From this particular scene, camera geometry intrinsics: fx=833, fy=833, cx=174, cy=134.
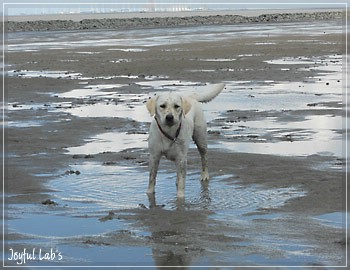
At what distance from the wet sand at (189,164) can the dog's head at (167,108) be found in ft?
3.22

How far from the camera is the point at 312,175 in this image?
11.1 meters

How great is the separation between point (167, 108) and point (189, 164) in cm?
246

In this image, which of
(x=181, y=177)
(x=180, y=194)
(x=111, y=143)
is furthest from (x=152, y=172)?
(x=111, y=143)

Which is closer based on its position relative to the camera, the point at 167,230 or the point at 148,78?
the point at 167,230

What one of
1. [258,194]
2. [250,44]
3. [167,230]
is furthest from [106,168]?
[250,44]

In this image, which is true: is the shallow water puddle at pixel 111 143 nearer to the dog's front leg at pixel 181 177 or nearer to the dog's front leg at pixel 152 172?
the dog's front leg at pixel 152 172

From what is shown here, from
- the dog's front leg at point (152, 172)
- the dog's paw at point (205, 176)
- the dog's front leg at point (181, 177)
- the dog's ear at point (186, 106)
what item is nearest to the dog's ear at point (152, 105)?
the dog's ear at point (186, 106)

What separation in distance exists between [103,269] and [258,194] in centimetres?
342

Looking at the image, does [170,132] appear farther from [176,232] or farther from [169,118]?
[176,232]

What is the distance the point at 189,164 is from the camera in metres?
12.1

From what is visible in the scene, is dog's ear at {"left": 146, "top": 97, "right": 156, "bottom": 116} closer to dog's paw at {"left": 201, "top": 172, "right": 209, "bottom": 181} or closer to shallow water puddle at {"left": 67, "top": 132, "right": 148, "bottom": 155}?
dog's paw at {"left": 201, "top": 172, "right": 209, "bottom": 181}

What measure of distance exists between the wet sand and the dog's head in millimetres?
981

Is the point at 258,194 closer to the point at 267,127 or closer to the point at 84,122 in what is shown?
the point at 267,127

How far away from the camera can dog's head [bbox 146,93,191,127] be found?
9.75 m
